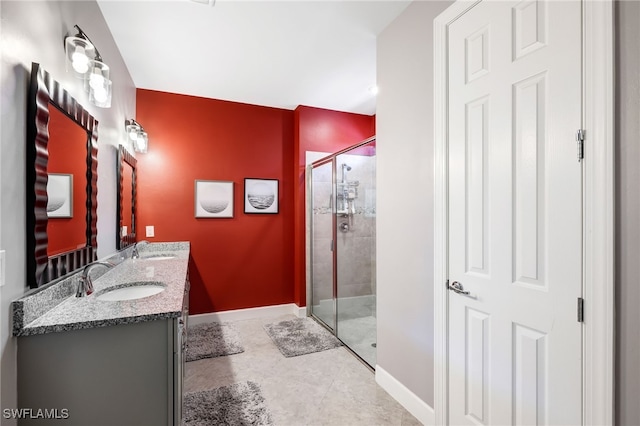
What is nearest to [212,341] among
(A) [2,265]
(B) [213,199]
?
(B) [213,199]

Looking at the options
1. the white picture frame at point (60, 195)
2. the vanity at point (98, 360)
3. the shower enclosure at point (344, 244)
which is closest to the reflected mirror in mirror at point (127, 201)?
the white picture frame at point (60, 195)

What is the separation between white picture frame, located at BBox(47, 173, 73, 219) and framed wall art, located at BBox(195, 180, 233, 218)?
203 cm

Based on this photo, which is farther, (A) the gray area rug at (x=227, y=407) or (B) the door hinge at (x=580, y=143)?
(A) the gray area rug at (x=227, y=407)

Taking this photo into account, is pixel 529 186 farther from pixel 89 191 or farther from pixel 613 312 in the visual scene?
pixel 89 191

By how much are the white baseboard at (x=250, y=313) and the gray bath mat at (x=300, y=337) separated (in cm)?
21

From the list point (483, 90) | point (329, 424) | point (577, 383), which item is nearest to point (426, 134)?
point (483, 90)

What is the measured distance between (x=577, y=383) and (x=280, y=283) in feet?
10.8

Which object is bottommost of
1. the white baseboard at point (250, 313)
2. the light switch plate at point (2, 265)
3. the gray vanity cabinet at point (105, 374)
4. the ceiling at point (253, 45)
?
the white baseboard at point (250, 313)

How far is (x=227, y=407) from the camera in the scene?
201 cm

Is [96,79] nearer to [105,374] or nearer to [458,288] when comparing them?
[105,374]

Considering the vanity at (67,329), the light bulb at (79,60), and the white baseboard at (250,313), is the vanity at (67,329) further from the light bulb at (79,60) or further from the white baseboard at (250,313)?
the white baseboard at (250,313)

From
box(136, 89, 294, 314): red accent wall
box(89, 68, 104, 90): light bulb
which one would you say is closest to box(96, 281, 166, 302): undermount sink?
box(89, 68, 104, 90): light bulb

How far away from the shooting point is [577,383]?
3.60 feet

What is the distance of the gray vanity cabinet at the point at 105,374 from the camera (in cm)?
111
